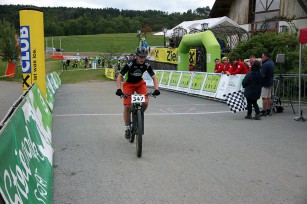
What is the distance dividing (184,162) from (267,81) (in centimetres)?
610

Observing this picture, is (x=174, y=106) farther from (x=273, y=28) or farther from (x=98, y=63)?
(x=98, y=63)

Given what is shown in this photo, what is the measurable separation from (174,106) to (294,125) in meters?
5.25

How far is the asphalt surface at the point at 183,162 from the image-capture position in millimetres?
4668

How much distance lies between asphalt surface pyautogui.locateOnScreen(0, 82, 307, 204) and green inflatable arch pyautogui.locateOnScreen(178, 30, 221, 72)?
8660 millimetres

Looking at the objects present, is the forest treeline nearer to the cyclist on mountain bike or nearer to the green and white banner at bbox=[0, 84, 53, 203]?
the cyclist on mountain bike

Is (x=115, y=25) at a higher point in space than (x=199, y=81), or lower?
higher

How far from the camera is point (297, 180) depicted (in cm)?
522

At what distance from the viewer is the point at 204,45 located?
19.7m

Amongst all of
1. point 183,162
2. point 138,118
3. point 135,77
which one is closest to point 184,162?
point 183,162

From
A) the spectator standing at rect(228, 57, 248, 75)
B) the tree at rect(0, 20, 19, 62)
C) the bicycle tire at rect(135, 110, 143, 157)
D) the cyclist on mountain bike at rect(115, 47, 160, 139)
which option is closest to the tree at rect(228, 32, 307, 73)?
the spectator standing at rect(228, 57, 248, 75)

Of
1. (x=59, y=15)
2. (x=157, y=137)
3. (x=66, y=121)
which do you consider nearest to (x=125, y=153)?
(x=157, y=137)

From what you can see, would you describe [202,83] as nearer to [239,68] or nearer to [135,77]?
[239,68]

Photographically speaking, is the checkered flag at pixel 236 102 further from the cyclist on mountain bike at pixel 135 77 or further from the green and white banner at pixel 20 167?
the green and white banner at pixel 20 167

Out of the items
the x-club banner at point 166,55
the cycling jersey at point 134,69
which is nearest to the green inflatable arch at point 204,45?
the x-club banner at point 166,55
